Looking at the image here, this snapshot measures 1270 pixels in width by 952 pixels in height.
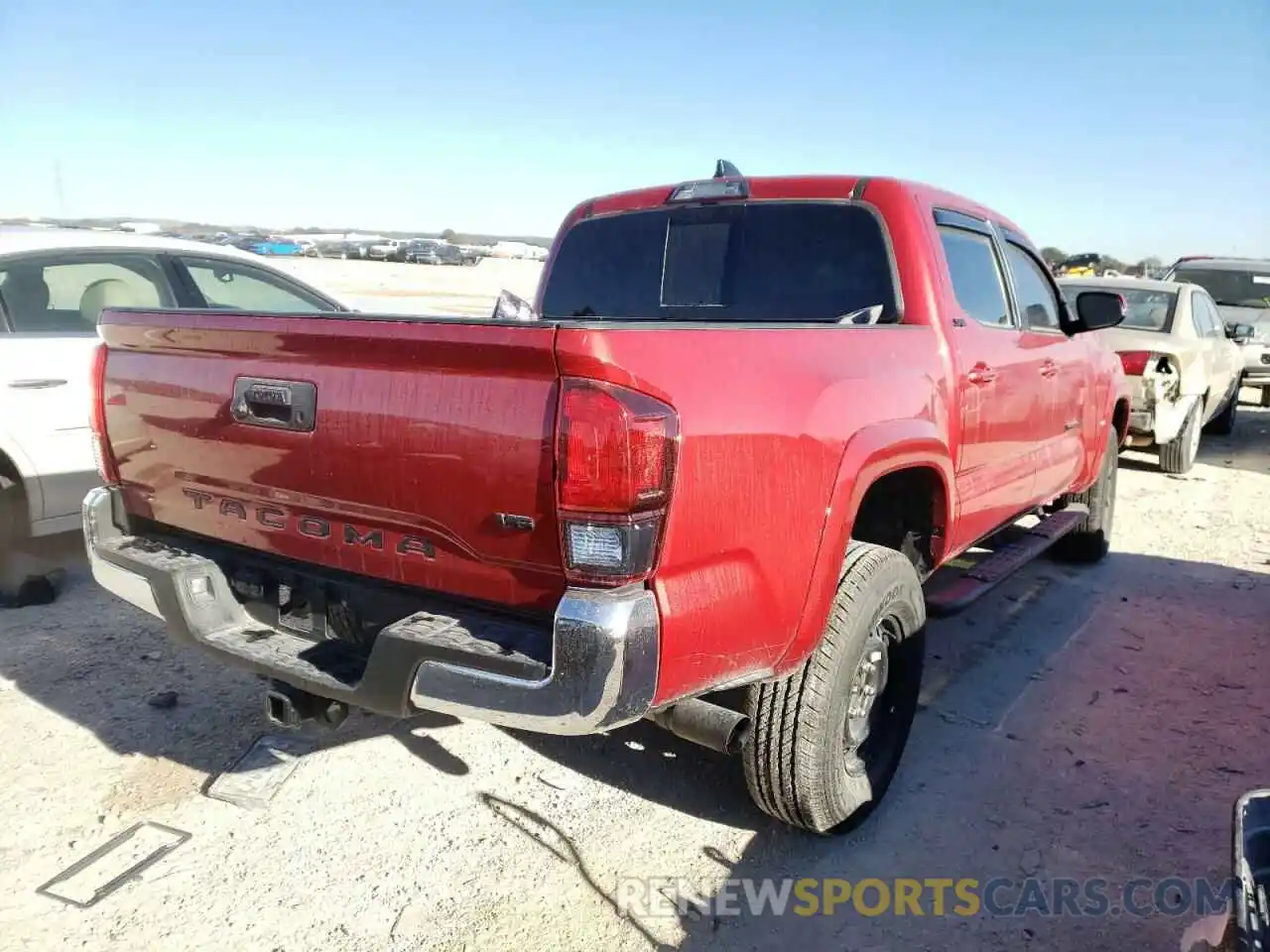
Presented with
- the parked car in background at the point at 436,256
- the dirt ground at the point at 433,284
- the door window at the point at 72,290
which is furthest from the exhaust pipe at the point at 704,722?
the parked car in background at the point at 436,256

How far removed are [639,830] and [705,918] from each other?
44 cm

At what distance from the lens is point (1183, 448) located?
8.73m

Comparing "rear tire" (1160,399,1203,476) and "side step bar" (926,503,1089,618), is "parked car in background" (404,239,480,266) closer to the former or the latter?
"rear tire" (1160,399,1203,476)

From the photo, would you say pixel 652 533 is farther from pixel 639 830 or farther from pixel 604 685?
pixel 639 830

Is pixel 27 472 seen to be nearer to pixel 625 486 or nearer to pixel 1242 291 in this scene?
pixel 625 486

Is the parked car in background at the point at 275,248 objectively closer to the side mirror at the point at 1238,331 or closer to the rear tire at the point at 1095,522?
the side mirror at the point at 1238,331

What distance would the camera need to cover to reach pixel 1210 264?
44.9 ft

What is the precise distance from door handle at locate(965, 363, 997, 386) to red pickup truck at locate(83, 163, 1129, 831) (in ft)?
0.04

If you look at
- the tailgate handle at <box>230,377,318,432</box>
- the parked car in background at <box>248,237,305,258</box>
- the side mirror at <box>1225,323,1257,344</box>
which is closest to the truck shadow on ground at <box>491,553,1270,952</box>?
the tailgate handle at <box>230,377,318,432</box>

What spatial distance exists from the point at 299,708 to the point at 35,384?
2.91 metres

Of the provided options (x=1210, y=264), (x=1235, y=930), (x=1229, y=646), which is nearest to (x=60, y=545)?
(x=1235, y=930)

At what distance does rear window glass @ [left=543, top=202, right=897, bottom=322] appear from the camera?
3.47 m

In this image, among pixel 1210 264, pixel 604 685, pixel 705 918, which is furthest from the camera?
pixel 1210 264

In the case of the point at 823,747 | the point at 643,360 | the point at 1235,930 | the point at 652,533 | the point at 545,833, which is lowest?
the point at 545,833
